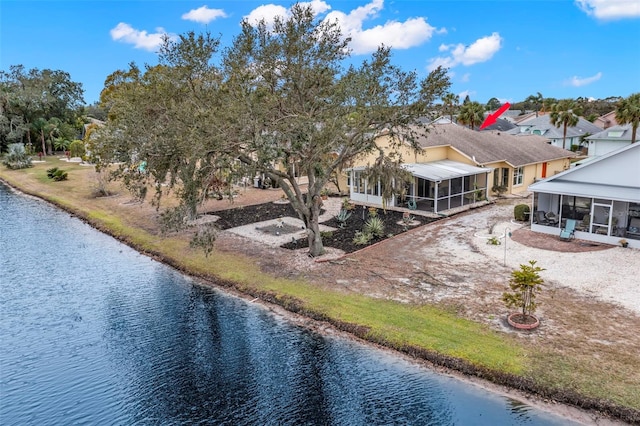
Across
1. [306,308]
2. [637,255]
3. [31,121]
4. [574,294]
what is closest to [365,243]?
[306,308]

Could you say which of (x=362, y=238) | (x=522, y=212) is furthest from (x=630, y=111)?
(x=362, y=238)

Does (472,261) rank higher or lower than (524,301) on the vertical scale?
lower

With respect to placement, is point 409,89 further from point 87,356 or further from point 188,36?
point 87,356

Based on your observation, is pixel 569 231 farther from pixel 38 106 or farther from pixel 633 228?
pixel 38 106

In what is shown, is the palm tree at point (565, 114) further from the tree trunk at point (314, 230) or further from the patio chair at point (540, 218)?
the tree trunk at point (314, 230)

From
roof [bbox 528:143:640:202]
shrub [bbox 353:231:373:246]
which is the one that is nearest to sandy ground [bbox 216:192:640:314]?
shrub [bbox 353:231:373:246]
